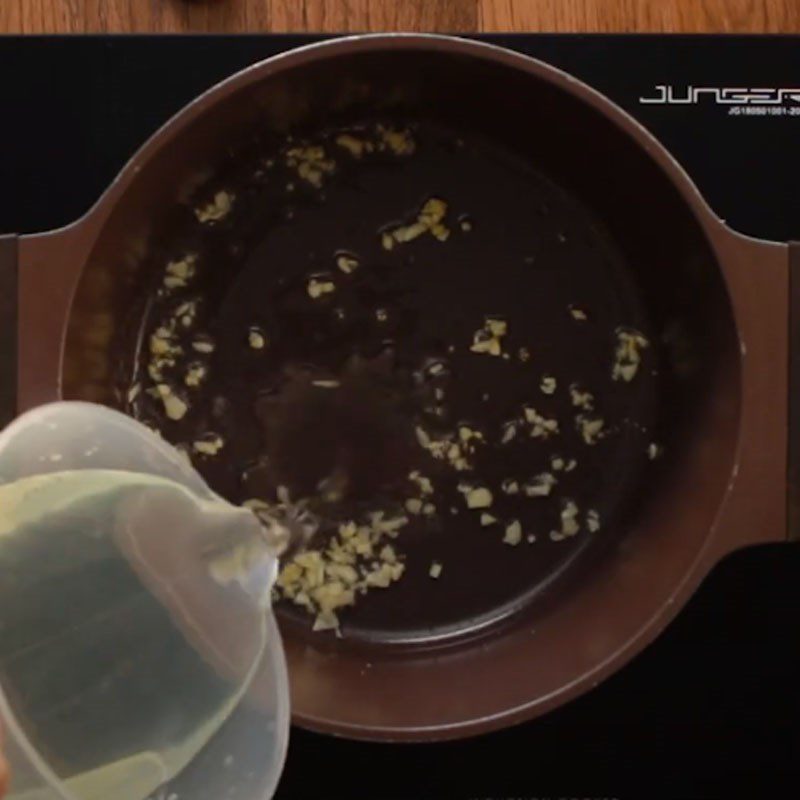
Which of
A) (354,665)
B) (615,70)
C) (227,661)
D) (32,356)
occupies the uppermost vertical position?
(615,70)

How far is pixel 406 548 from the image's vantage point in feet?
2.52

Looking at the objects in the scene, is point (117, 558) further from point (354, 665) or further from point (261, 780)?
point (354, 665)

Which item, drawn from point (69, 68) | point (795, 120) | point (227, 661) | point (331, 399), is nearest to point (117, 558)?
point (227, 661)

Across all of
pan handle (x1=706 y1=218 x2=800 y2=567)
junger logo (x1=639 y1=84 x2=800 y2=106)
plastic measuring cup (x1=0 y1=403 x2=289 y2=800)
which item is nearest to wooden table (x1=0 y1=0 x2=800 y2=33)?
junger logo (x1=639 y1=84 x2=800 y2=106)

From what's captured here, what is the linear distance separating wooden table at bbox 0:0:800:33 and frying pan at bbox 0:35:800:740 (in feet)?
0.15

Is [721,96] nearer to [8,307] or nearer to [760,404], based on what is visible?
[760,404]

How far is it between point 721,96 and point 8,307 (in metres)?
0.45

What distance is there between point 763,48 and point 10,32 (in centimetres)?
48

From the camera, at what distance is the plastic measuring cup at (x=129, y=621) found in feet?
1.76

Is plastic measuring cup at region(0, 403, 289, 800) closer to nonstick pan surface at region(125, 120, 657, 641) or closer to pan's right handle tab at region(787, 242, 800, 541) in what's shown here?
nonstick pan surface at region(125, 120, 657, 641)

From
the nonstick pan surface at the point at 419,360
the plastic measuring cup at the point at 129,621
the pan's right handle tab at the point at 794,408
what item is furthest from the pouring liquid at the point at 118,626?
the pan's right handle tab at the point at 794,408

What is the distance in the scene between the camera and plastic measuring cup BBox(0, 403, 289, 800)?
54cm

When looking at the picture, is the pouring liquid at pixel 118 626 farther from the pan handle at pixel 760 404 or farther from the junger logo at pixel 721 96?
the junger logo at pixel 721 96

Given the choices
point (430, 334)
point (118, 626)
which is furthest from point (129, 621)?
point (430, 334)
